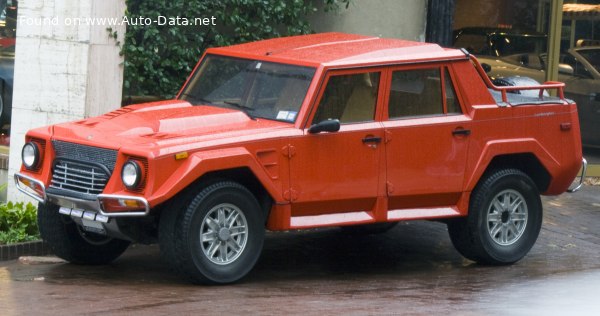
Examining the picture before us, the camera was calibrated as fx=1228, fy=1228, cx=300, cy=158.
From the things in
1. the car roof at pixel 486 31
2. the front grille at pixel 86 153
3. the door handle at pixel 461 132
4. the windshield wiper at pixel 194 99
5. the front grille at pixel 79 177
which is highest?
the car roof at pixel 486 31

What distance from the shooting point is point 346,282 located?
9617mm

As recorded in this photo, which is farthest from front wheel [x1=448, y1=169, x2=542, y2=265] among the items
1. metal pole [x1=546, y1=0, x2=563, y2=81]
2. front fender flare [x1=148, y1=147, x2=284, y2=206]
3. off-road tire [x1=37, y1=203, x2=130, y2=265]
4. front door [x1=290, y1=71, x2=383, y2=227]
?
metal pole [x1=546, y1=0, x2=563, y2=81]

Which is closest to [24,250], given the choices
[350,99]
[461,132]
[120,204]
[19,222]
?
[19,222]

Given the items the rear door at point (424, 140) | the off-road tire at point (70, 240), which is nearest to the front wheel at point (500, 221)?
the rear door at point (424, 140)

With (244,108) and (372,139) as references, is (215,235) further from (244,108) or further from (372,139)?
(372,139)

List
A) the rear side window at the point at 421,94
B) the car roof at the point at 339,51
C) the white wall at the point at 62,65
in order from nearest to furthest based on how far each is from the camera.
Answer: the car roof at the point at 339,51
the rear side window at the point at 421,94
the white wall at the point at 62,65

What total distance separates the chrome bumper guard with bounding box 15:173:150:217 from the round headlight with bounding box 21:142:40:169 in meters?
0.10

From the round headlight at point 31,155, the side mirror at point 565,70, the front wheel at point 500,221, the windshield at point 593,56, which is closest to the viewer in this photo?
the round headlight at point 31,155

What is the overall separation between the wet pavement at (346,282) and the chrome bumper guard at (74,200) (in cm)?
57

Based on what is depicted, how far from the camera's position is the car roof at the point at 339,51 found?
9.82 m

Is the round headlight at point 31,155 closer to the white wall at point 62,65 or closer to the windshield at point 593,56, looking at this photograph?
the white wall at point 62,65

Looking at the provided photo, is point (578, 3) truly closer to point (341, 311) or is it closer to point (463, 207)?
point (463, 207)

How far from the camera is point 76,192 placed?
899 cm

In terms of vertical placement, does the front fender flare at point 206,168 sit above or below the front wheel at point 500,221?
above
